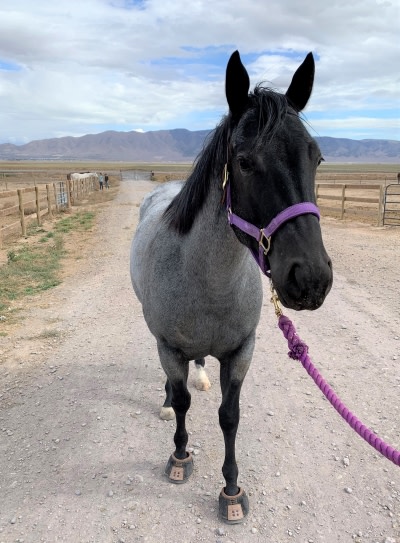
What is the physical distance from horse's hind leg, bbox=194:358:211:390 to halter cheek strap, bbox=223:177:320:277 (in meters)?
2.43

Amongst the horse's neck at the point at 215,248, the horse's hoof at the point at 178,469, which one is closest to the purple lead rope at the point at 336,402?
the horse's neck at the point at 215,248

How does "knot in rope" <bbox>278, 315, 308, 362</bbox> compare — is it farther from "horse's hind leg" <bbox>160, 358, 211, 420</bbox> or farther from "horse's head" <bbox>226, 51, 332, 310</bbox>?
"horse's hind leg" <bbox>160, 358, 211, 420</bbox>

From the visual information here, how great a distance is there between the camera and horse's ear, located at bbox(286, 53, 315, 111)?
73.4 inches

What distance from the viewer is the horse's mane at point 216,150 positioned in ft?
5.42

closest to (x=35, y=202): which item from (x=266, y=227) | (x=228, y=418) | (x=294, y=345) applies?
(x=228, y=418)

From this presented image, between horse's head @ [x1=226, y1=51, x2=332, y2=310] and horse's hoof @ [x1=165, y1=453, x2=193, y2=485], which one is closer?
horse's head @ [x1=226, y1=51, x2=332, y2=310]

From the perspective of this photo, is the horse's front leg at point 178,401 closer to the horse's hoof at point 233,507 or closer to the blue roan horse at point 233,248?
the blue roan horse at point 233,248

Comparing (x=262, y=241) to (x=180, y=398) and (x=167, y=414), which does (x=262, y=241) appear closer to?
(x=180, y=398)

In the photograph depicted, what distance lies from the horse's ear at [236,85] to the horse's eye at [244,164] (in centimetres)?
25

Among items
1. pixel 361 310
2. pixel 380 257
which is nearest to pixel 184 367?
pixel 361 310

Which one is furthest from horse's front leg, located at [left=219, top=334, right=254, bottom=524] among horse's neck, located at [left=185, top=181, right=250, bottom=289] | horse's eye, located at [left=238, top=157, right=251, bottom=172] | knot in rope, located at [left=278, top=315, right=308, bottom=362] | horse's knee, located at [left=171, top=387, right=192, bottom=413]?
horse's eye, located at [left=238, top=157, right=251, bottom=172]

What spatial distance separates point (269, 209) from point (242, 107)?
50 cm

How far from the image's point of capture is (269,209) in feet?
5.37

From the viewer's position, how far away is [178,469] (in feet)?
9.43
